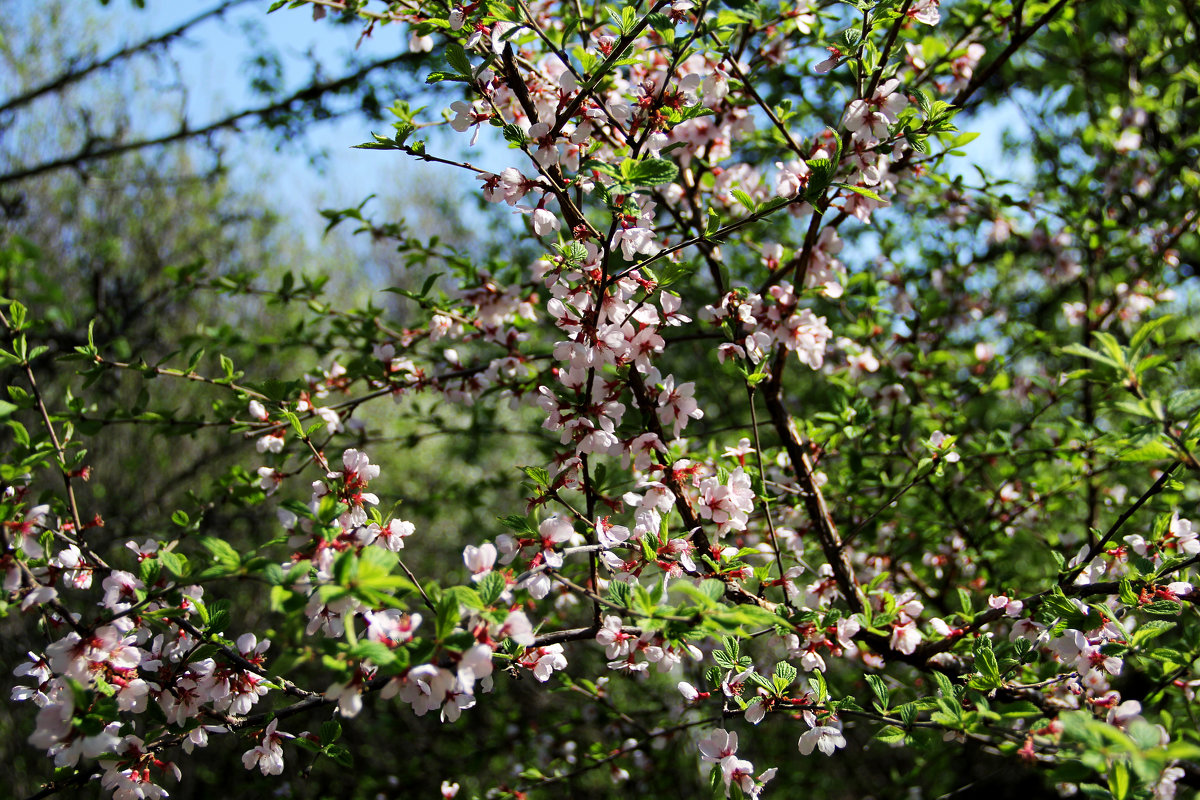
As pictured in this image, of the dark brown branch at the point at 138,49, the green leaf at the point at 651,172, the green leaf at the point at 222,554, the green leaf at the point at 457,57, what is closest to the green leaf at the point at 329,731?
the green leaf at the point at 222,554

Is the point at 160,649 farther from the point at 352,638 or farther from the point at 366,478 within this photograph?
the point at 352,638

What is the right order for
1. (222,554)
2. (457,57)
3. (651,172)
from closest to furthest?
(222,554), (651,172), (457,57)

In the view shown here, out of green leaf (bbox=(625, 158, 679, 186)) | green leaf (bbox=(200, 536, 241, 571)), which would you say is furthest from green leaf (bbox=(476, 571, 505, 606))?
green leaf (bbox=(625, 158, 679, 186))

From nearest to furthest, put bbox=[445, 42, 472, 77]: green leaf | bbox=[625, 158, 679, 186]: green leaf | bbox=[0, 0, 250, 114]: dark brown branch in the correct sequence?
bbox=[625, 158, 679, 186]: green leaf, bbox=[445, 42, 472, 77]: green leaf, bbox=[0, 0, 250, 114]: dark brown branch

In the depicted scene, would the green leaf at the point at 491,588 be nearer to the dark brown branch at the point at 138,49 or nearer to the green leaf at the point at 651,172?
the green leaf at the point at 651,172

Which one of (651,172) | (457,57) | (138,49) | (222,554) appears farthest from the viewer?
(138,49)

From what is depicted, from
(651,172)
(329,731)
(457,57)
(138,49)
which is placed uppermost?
(138,49)

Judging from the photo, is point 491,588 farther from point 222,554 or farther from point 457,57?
point 457,57

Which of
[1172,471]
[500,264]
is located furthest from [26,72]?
[1172,471]

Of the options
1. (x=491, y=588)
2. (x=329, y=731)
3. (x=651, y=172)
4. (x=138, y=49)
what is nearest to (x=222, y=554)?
(x=491, y=588)

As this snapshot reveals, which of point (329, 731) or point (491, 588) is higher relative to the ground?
point (491, 588)

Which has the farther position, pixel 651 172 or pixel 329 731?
pixel 329 731

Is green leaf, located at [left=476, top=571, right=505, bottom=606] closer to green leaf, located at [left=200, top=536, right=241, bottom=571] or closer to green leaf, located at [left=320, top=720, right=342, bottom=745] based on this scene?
green leaf, located at [left=200, top=536, right=241, bottom=571]

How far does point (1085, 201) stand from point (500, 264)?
2.91m
